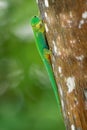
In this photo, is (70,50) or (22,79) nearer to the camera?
(70,50)

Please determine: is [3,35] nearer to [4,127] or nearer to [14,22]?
[14,22]

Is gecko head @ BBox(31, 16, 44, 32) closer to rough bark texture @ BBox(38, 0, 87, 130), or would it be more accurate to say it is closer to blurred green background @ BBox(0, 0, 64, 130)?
rough bark texture @ BBox(38, 0, 87, 130)

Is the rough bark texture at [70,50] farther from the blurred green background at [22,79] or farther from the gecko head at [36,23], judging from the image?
the blurred green background at [22,79]

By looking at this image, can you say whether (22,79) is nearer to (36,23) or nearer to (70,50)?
(36,23)

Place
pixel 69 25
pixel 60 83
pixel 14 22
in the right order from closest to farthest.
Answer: pixel 69 25, pixel 60 83, pixel 14 22

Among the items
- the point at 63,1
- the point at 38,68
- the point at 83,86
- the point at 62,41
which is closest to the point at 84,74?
the point at 83,86

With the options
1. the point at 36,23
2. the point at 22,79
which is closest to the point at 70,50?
the point at 36,23
